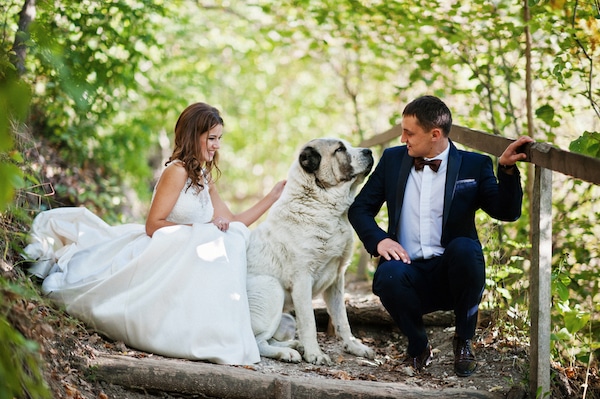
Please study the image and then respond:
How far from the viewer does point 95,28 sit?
243 inches

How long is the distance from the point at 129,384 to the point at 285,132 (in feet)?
45.3

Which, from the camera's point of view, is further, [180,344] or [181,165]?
[181,165]

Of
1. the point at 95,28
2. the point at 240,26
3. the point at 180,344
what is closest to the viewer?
the point at 180,344

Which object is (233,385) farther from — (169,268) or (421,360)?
(421,360)

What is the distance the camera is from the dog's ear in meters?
4.36

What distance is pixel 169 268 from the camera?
157 inches

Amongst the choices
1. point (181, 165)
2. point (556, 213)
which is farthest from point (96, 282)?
point (556, 213)

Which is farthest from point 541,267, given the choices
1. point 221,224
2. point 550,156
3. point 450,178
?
point 221,224

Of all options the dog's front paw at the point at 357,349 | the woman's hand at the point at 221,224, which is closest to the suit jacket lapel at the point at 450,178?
the dog's front paw at the point at 357,349

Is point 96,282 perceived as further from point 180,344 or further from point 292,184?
point 292,184

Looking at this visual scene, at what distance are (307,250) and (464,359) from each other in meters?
1.14

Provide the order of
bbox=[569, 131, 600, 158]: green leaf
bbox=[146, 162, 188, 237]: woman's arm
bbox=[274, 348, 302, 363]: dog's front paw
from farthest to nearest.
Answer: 1. bbox=[146, 162, 188, 237]: woman's arm
2. bbox=[274, 348, 302, 363]: dog's front paw
3. bbox=[569, 131, 600, 158]: green leaf

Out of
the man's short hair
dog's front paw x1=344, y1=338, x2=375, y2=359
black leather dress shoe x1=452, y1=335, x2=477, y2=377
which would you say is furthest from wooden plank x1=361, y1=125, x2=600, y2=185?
dog's front paw x1=344, y1=338, x2=375, y2=359

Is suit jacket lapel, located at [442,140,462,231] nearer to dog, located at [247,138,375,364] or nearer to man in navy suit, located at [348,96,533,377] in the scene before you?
man in navy suit, located at [348,96,533,377]
